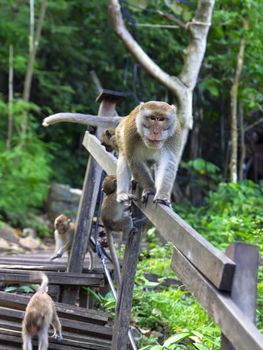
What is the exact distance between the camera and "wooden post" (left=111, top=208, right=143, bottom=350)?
3900 mm

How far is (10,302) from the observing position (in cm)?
489

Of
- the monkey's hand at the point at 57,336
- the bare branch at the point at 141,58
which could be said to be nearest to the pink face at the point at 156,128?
the monkey's hand at the point at 57,336

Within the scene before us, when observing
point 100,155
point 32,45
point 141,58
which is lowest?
point 100,155

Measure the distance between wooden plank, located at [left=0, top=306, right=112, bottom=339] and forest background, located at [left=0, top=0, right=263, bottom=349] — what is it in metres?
5.55

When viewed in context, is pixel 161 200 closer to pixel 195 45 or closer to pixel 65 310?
pixel 65 310

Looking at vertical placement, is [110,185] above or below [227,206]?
above

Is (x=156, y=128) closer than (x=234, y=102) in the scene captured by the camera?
Yes

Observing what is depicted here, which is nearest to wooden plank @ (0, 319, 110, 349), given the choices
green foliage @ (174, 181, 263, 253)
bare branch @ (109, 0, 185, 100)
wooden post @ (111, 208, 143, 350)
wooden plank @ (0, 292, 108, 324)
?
wooden plank @ (0, 292, 108, 324)

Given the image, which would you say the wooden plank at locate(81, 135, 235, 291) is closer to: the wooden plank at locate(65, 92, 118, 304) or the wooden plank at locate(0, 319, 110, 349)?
the wooden plank at locate(0, 319, 110, 349)

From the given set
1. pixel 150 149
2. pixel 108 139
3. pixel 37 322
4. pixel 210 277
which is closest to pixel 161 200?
pixel 150 149

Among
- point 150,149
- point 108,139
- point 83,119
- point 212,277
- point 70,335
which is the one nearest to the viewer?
point 212,277

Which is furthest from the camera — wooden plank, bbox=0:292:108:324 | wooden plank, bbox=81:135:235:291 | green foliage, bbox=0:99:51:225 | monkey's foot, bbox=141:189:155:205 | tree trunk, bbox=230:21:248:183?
green foliage, bbox=0:99:51:225

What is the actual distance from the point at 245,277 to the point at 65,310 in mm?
3029

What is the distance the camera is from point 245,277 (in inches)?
84.7
